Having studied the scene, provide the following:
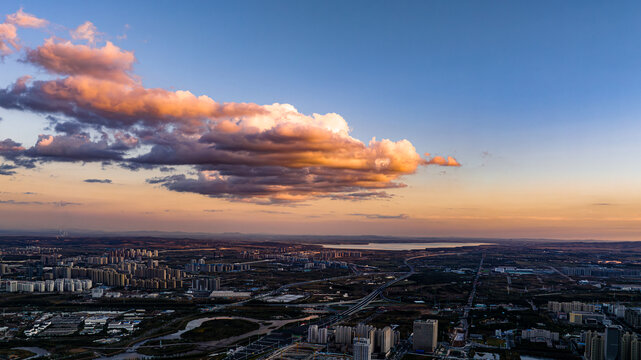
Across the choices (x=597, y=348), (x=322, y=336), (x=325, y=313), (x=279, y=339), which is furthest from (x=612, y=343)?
(x=325, y=313)

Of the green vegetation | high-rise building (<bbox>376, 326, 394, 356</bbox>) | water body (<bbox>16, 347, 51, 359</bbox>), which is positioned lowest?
water body (<bbox>16, 347, 51, 359</bbox>)

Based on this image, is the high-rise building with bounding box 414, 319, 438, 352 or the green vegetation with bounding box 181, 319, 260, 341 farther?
the green vegetation with bounding box 181, 319, 260, 341

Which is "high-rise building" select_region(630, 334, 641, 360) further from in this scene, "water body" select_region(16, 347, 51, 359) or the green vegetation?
"water body" select_region(16, 347, 51, 359)

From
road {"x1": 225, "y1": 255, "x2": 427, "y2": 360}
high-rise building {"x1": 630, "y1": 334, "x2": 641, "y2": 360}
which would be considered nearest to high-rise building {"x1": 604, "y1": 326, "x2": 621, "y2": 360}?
high-rise building {"x1": 630, "y1": 334, "x2": 641, "y2": 360}

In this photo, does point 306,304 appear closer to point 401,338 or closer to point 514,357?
point 401,338

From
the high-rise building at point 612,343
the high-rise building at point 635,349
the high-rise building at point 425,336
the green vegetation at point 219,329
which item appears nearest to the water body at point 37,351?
the green vegetation at point 219,329

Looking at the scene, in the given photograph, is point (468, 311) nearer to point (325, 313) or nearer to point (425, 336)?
point (325, 313)

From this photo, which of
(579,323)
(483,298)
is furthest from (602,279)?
(579,323)

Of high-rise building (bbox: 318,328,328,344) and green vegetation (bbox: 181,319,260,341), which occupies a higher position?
high-rise building (bbox: 318,328,328,344)
